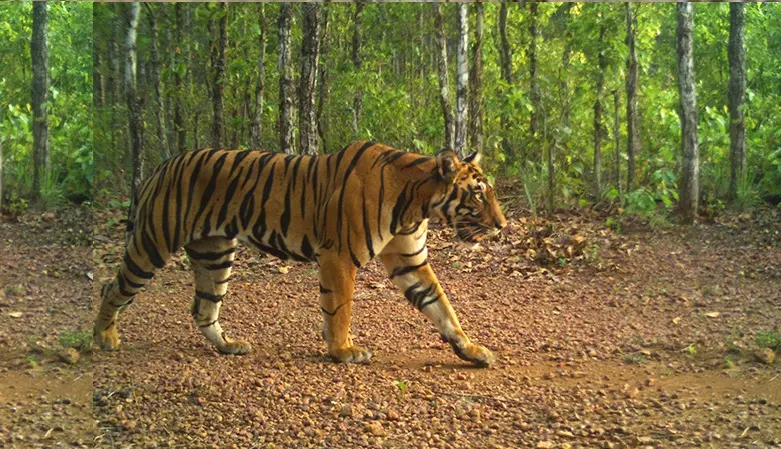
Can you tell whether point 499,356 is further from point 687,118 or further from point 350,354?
point 687,118

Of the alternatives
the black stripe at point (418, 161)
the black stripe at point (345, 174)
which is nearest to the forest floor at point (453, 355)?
the black stripe at point (345, 174)

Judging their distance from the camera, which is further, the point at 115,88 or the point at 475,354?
the point at 115,88

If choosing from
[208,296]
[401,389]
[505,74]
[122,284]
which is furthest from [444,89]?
[122,284]

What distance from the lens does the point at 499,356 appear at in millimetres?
4188

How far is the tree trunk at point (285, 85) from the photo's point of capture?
16.0 ft

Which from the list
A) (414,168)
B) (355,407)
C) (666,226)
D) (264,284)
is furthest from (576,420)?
(264,284)

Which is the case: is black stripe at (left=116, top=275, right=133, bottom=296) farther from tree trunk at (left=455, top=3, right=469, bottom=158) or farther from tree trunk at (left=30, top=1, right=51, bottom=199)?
tree trunk at (left=455, top=3, right=469, bottom=158)

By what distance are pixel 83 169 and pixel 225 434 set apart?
4.53 feet

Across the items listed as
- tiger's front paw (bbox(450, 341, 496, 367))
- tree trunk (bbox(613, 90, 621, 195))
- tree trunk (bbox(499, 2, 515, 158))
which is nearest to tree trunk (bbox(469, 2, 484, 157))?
tree trunk (bbox(499, 2, 515, 158))

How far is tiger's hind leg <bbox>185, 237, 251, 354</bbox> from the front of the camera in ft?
14.0

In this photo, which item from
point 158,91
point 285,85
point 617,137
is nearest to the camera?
point 158,91

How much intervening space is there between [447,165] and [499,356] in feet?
3.24

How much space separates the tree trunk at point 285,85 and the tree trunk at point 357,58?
1.23 ft

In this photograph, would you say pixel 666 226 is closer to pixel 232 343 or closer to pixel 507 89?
pixel 507 89
